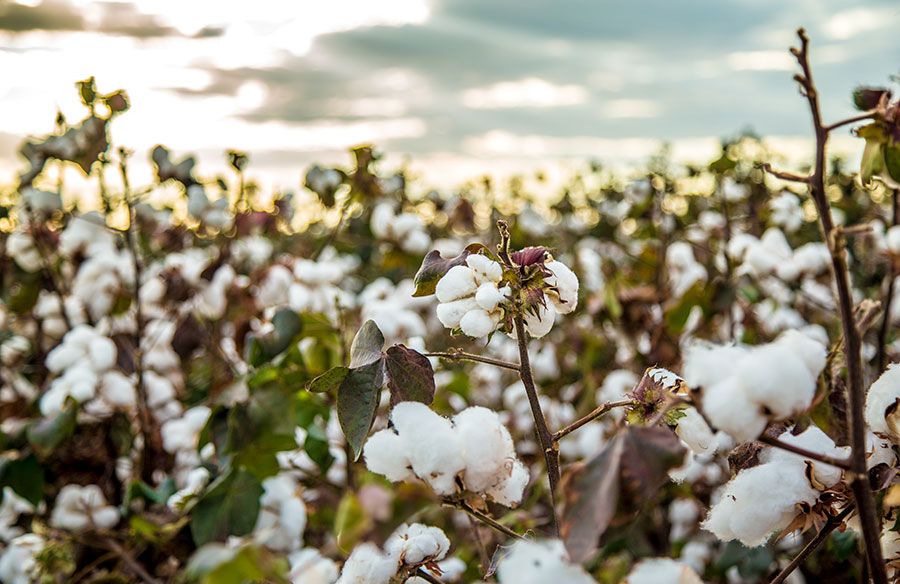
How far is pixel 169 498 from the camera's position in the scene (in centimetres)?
143

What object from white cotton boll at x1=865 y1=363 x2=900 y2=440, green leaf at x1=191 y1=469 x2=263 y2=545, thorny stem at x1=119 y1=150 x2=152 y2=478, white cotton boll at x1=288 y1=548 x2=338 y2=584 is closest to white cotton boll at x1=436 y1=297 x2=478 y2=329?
white cotton boll at x1=288 y1=548 x2=338 y2=584

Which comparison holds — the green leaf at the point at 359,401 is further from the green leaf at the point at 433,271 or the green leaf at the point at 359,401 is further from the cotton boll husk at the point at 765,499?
the cotton boll husk at the point at 765,499

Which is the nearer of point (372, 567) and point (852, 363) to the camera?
point (852, 363)

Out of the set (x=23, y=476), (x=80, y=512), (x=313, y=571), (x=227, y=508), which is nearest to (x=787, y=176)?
(x=313, y=571)

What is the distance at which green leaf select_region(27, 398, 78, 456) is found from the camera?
1.51 metres

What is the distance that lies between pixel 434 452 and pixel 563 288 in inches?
8.1

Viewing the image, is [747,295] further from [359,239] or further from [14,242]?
[14,242]

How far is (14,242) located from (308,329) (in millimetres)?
1302

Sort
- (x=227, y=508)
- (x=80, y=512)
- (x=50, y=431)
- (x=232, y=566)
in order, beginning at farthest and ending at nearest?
(x=80, y=512) → (x=50, y=431) → (x=227, y=508) → (x=232, y=566)

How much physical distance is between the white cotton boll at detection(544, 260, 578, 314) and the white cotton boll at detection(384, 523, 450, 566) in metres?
0.22

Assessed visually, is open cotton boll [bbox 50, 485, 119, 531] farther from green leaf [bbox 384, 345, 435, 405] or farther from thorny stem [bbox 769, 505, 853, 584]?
thorny stem [bbox 769, 505, 853, 584]

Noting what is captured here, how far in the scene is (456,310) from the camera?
0.72 m

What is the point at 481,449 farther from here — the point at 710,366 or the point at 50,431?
the point at 50,431

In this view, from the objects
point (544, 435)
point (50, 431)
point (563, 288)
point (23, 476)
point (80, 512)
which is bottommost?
point (80, 512)
